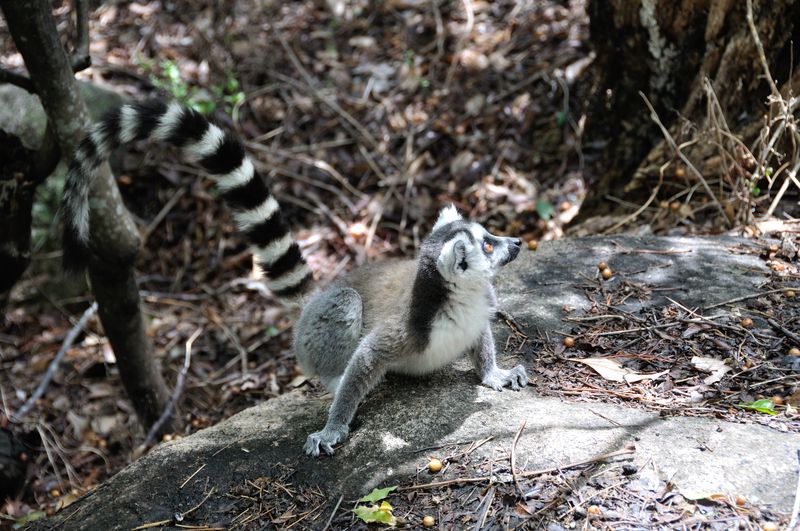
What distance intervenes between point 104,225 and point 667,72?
491 cm

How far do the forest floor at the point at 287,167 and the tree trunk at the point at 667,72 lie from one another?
663mm

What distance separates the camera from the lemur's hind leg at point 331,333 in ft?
12.7

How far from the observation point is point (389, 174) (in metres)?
8.28

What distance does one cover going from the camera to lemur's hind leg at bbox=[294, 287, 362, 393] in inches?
153

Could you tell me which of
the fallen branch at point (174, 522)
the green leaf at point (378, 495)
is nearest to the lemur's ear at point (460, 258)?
the green leaf at point (378, 495)

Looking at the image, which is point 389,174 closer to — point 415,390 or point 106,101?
point 106,101

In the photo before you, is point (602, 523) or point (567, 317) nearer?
point (602, 523)

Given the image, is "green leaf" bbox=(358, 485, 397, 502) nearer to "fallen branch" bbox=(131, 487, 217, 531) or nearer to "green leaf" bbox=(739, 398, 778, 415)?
"fallen branch" bbox=(131, 487, 217, 531)

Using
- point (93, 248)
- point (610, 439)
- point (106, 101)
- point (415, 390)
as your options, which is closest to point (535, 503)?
point (610, 439)

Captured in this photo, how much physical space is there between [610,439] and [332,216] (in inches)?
217

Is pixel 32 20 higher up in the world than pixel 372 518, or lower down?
higher up

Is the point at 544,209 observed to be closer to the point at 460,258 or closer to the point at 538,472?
the point at 460,258

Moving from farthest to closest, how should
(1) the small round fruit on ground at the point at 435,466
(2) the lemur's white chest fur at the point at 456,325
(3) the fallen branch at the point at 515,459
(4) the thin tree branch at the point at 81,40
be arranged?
(4) the thin tree branch at the point at 81,40, (2) the lemur's white chest fur at the point at 456,325, (1) the small round fruit on ground at the point at 435,466, (3) the fallen branch at the point at 515,459

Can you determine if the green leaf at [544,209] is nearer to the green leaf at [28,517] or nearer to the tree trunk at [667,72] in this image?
the tree trunk at [667,72]
